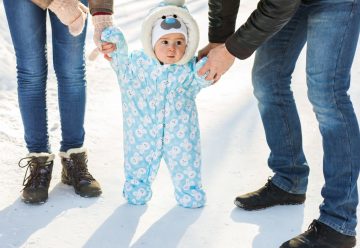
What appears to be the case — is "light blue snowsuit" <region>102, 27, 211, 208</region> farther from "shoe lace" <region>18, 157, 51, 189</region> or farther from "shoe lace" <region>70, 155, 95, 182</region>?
"shoe lace" <region>18, 157, 51, 189</region>

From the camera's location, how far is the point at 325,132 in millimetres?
2080

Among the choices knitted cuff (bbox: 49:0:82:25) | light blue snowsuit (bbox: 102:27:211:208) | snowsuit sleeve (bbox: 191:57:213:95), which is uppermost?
knitted cuff (bbox: 49:0:82:25)

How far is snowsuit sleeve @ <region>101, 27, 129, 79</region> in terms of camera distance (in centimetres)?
228

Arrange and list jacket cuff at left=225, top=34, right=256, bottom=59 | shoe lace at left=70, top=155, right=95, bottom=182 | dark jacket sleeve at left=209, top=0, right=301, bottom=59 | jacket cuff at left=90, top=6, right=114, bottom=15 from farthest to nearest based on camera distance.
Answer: shoe lace at left=70, top=155, right=95, bottom=182 → jacket cuff at left=90, top=6, right=114, bottom=15 → jacket cuff at left=225, top=34, right=256, bottom=59 → dark jacket sleeve at left=209, top=0, right=301, bottom=59

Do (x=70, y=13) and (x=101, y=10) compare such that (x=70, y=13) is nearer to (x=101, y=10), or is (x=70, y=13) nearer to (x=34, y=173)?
(x=101, y=10)

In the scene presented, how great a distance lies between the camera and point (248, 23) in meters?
1.99

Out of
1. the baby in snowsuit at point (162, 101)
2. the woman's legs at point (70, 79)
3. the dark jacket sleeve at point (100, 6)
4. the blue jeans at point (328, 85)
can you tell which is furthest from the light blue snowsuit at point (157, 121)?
the blue jeans at point (328, 85)

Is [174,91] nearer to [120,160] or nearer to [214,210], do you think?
[214,210]

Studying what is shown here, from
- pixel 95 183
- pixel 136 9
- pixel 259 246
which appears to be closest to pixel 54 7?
pixel 95 183

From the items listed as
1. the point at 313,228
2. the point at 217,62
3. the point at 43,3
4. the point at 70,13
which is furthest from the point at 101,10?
the point at 313,228

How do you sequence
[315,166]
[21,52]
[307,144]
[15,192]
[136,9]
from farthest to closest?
[136,9], [307,144], [315,166], [15,192], [21,52]

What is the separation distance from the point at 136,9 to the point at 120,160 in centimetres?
322

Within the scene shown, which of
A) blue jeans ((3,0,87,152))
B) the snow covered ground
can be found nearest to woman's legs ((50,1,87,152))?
blue jeans ((3,0,87,152))

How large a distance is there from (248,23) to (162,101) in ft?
1.81
